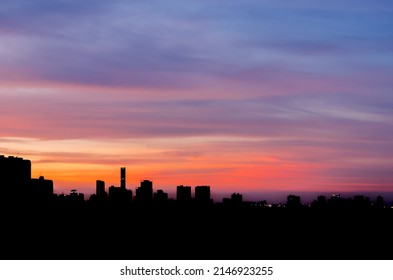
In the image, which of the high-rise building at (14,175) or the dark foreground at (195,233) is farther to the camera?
the high-rise building at (14,175)

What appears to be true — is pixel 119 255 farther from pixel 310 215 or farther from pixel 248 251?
pixel 310 215

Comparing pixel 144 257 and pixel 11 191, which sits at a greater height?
pixel 11 191

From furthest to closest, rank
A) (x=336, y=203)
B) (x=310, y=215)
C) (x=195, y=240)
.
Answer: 1. (x=336, y=203)
2. (x=310, y=215)
3. (x=195, y=240)

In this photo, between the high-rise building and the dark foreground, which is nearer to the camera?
the dark foreground

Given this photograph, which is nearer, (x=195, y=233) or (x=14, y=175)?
(x=195, y=233)

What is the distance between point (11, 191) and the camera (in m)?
127

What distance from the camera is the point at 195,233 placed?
9081 centimetres

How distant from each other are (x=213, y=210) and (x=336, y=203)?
34.7 meters

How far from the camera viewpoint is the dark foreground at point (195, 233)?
70.3 meters

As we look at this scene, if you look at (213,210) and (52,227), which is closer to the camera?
(52,227)

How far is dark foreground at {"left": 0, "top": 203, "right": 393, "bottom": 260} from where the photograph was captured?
70.3 m
